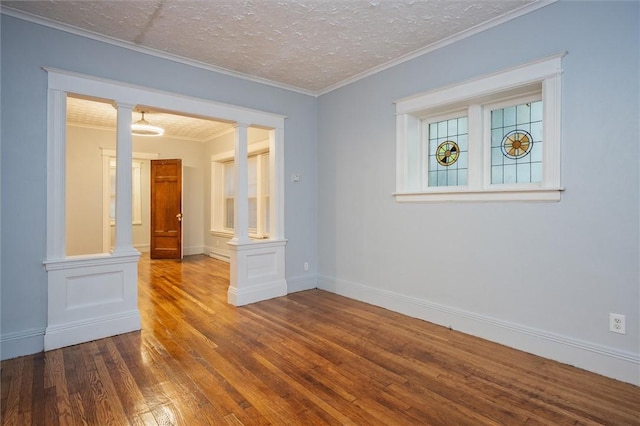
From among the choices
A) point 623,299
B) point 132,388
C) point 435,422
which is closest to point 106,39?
point 132,388

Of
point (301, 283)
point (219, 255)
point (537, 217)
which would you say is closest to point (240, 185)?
point (301, 283)

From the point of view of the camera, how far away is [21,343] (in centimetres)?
265

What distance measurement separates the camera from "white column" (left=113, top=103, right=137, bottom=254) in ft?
10.2

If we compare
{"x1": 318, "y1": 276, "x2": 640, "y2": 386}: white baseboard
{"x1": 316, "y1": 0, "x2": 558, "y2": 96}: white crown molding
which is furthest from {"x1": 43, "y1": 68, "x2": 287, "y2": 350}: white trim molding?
{"x1": 318, "y1": 276, "x2": 640, "y2": 386}: white baseboard

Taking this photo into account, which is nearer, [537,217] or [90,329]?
[537,217]

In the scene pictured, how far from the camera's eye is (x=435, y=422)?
1.83m

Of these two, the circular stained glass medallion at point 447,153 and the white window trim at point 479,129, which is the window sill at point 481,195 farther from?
the circular stained glass medallion at point 447,153

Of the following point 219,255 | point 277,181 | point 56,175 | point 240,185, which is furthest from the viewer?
point 219,255

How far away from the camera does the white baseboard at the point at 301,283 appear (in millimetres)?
4450

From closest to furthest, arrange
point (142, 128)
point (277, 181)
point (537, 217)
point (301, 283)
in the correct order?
point (537, 217), point (277, 181), point (301, 283), point (142, 128)

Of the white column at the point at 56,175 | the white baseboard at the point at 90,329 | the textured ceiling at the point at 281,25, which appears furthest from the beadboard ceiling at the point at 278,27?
the white baseboard at the point at 90,329

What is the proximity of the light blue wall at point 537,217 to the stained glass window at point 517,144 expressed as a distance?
0.31 m

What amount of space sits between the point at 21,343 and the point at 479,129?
4.31m

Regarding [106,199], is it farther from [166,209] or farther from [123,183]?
[123,183]
